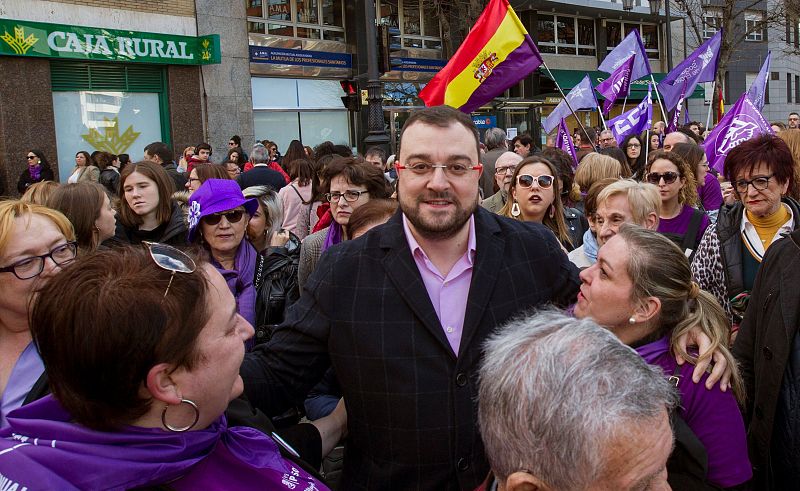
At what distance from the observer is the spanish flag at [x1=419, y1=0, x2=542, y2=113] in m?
7.18

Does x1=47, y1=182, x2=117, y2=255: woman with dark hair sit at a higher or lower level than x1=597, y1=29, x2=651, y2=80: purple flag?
lower

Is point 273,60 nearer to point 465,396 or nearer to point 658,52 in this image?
point 465,396

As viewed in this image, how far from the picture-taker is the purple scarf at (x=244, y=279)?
3937 mm

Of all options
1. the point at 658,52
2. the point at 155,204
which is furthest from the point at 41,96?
the point at 658,52

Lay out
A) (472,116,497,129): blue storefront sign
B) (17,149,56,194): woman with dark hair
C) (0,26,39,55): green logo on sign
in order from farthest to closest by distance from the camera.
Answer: (472,116,497,129): blue storefront sign → (0,26,39,55): green logo on sign → (17,149,56,194): woman with dark hair

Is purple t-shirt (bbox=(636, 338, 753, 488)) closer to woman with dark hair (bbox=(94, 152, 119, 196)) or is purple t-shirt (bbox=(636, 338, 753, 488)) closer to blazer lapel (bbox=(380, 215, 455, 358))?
blazer lapel (bbox=(380, 215, 455, 358))

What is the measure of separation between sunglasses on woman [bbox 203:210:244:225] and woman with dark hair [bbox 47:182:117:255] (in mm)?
595

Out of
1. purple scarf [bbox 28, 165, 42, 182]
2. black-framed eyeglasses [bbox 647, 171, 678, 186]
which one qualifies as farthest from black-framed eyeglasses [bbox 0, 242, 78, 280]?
purple scarf [bbox 28, 165, 42, 182]

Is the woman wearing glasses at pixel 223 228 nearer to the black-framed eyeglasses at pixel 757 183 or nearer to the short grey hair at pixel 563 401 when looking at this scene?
the short grey hair at pixel 563 401

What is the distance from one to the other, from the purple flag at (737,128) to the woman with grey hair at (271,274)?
4.16 m

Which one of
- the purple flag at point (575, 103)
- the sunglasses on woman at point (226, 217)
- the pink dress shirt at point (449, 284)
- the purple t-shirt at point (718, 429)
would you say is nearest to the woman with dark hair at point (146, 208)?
the sunglasses on woman at point (226, 217)

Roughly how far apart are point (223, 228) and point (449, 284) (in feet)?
6.79

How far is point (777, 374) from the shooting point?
2834mm

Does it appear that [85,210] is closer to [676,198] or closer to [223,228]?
[223,228]
